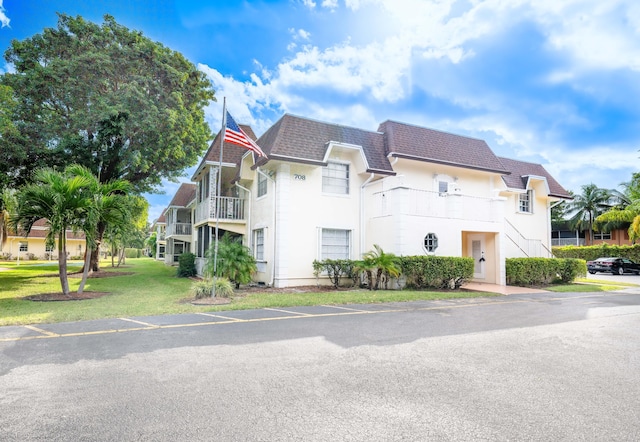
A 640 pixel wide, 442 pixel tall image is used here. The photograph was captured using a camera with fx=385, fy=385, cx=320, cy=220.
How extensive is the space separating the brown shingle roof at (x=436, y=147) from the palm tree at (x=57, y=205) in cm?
1237

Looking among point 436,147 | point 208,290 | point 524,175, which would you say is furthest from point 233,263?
point 524,175

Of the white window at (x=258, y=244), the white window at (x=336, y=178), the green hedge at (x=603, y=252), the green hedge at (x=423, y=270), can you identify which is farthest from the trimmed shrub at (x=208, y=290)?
the green hedge at (x=603, y=252)

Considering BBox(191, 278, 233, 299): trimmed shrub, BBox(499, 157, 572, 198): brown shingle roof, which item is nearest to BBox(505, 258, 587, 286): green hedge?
BBox(499, 157, 572, 198): brown shingle roof

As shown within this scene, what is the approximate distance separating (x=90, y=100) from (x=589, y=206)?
57.9m

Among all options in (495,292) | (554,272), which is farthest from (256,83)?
(554,272)

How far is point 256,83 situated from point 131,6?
7559 millimetres

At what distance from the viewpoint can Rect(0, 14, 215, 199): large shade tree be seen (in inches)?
715

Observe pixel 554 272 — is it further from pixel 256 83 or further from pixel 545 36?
pixel 256 83

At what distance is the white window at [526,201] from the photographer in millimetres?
23625

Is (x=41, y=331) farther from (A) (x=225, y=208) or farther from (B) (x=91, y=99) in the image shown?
(B) (x=91, y=99)

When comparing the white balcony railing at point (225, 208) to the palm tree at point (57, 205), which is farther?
the white balcony railing at point (225, 208)

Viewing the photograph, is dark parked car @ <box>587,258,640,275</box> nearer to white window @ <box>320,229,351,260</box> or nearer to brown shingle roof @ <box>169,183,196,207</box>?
white window @ <box>320,229,351,260</box>

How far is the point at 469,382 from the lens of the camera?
479 cm

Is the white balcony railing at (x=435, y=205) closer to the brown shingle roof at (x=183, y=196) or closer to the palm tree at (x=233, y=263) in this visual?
the palm tree at (x=233, y=263)
